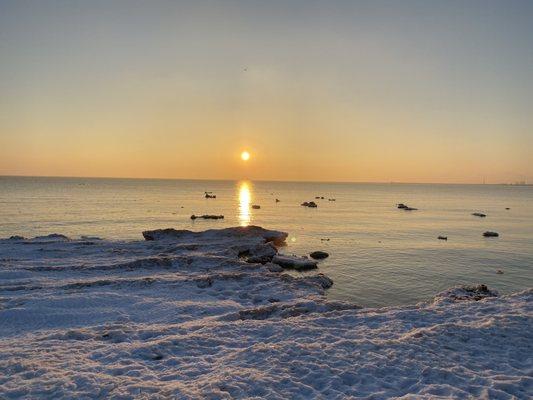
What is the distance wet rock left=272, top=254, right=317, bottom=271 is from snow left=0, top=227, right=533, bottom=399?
812 cm

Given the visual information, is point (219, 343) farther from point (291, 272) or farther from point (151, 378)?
point (291, 272)

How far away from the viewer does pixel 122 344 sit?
17.0 metres

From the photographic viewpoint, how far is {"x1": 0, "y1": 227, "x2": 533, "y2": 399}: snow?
1305cm

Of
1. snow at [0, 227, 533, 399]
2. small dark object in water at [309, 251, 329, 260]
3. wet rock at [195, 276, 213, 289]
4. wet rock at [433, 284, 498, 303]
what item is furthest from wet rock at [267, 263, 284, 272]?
wet rock at [433, 284, 498, 303]

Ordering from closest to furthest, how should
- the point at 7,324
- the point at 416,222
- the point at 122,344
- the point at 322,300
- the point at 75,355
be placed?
the point at 75,355 < the point at 122,344 < the point at 7,324 < the point at 322,300 < the point at 416,222

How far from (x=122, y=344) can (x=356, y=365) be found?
9351mm

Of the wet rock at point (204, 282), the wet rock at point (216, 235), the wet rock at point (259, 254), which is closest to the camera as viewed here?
the wet rock at point (204, 282)

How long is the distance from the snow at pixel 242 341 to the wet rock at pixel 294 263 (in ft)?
26.6

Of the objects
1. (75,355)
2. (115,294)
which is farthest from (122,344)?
(115,294)

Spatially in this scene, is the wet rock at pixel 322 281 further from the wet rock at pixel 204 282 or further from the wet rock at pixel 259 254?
the wet rock at pixel 259 254

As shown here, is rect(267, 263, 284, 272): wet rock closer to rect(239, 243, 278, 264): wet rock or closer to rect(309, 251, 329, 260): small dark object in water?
rect(239, 243, 278, 264): wet rock

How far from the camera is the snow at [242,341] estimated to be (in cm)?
1305

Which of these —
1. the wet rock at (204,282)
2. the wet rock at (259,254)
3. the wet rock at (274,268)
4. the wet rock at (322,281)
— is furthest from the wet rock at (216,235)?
the wet rock at (204,282)

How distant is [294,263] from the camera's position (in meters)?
39.1
